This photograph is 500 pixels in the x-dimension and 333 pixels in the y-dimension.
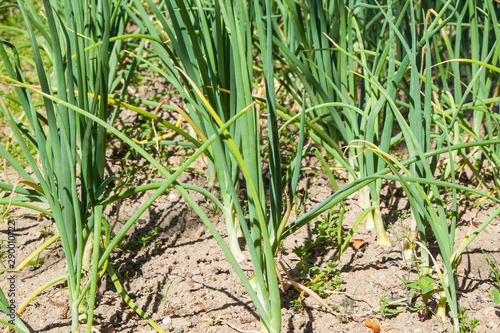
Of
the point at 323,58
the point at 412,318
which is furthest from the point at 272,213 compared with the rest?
the point at 323,58

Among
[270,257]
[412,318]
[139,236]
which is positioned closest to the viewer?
[270,257]

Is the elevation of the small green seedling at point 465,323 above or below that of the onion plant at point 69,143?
below

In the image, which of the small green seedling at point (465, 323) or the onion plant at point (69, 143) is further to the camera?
the small green seedling at point (465, 323)

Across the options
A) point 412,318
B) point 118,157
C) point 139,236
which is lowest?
point 412,318

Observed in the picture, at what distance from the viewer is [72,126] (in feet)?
4.01

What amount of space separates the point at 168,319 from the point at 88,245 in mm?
371

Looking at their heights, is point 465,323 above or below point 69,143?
below

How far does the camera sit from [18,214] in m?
1.82

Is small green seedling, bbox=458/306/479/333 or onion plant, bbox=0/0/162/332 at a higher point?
onion plant, bbox=0/0/162/332

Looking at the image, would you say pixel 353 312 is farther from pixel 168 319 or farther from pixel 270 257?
pixel 168 319

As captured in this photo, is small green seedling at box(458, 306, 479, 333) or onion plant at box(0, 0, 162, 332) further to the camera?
small green seedling at box(458, 306, 479, 333)

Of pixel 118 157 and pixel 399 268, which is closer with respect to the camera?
pixel 399 268

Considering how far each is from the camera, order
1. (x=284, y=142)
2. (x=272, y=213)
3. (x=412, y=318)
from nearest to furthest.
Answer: (x=272, y=213), (x=412, y=318), (x=284, y=142)

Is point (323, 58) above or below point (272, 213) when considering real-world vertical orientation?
above
